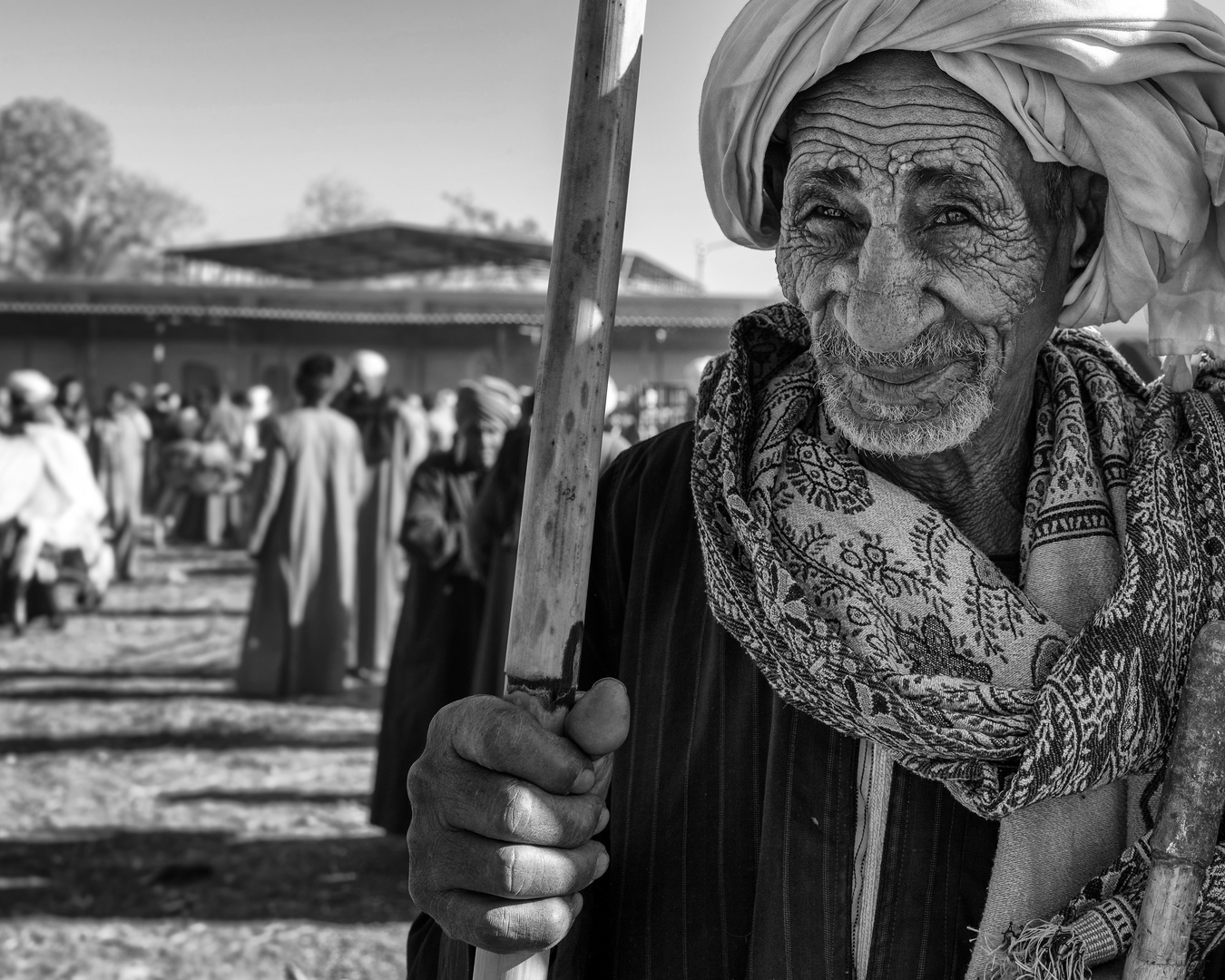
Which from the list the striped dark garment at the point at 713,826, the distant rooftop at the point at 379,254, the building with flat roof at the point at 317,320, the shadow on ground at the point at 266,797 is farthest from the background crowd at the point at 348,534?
the building with flat roof at the point at 317,320

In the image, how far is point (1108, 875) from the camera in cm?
143

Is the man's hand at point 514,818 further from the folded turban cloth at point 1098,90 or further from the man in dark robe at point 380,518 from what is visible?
the man in dark robe at point 380,518

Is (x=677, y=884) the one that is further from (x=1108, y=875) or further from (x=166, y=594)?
(x=166, y=594)

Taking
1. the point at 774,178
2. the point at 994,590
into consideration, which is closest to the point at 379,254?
the point at 774,178

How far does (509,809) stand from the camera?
1.32 m

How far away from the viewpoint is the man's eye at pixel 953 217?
63.7 inches

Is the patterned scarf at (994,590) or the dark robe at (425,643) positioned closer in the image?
the patterned scarf at (994,590)

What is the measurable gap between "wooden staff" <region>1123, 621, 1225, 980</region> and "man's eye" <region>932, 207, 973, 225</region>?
61cm

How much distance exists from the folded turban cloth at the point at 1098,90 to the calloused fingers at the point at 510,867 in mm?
1058

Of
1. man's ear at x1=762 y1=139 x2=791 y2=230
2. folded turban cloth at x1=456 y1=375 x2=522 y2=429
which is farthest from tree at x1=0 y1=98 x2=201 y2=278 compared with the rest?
man's ear at x1=762 y1=139 x2=791 y2=230

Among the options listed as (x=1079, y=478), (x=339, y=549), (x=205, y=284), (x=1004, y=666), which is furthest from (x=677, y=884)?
(x=205, y=284)

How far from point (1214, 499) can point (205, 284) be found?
27086 millimetres

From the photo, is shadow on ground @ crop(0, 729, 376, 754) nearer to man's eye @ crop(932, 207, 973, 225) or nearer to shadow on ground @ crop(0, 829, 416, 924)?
shadow on ground @ crop(0, 829, 416, 924)

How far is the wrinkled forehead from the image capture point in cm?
159
